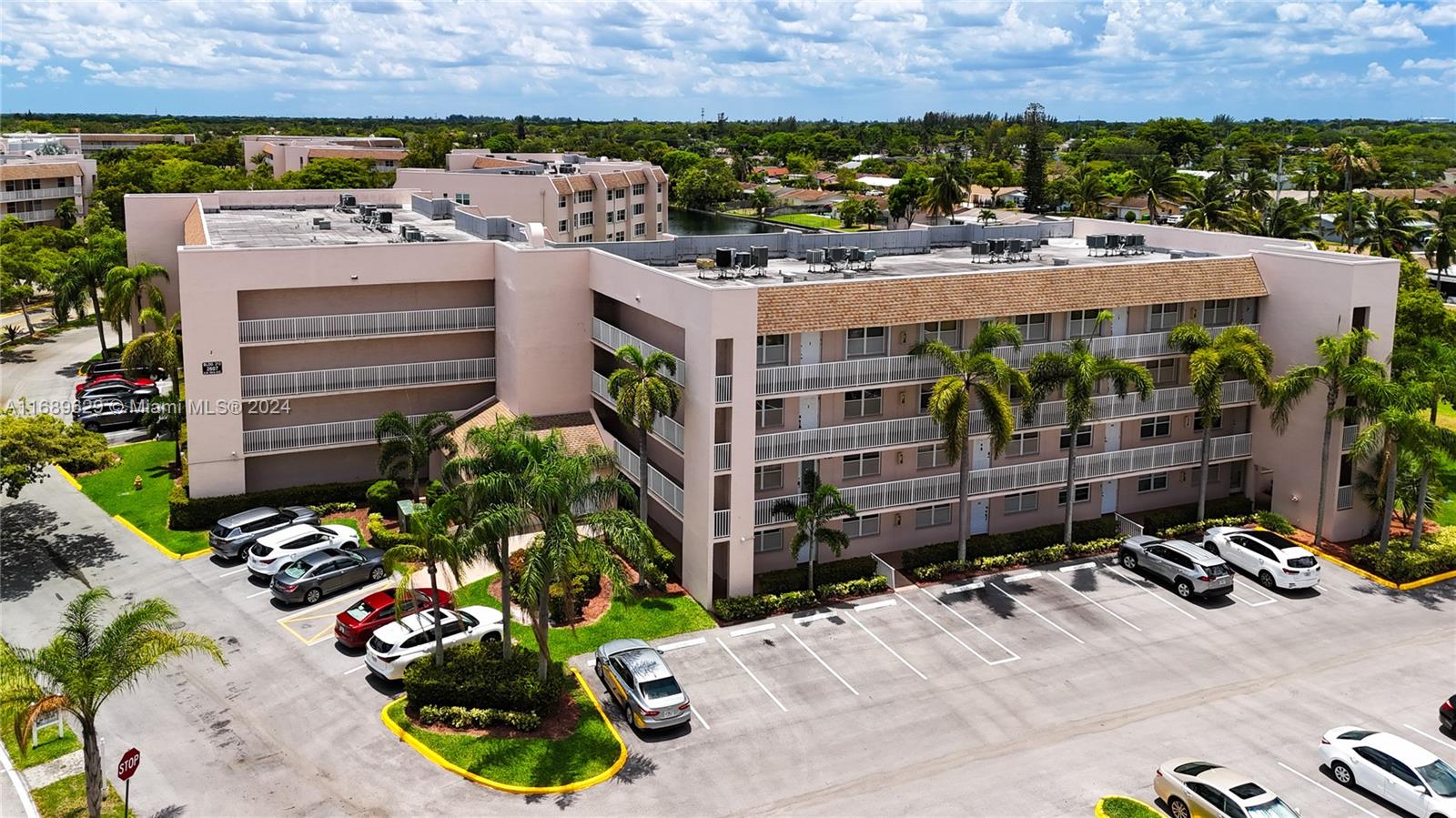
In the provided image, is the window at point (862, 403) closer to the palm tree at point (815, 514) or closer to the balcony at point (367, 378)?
the palm tree at point (815, 514)

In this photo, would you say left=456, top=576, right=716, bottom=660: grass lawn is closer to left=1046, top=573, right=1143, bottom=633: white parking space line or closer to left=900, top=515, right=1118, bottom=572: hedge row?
left=900, top=515, right=1118, bottom=572: hedge row

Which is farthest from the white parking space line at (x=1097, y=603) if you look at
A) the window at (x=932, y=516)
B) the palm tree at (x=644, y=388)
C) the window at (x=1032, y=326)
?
the palm tree at (x=644, y=388)

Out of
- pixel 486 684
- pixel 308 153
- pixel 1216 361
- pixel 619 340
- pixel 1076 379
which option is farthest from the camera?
pixel 308 153

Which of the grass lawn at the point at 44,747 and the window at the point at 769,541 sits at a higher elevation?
the window at the point at 769,541

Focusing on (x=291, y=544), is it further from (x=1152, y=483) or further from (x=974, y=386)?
(x=1152, y=483)

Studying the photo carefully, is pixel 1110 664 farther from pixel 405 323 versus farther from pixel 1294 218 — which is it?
pixel 1294 218

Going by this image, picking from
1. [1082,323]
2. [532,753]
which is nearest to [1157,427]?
[1082,323]

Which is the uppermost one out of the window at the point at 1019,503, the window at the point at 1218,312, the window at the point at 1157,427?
the window at the point at 1218,312

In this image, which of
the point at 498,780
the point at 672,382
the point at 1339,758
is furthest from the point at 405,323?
the point at 1339,758

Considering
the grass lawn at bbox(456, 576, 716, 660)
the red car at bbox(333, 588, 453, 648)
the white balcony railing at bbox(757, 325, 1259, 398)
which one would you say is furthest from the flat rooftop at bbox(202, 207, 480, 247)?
the white balcony railing at bbox(757, 325, 1259, 398)
